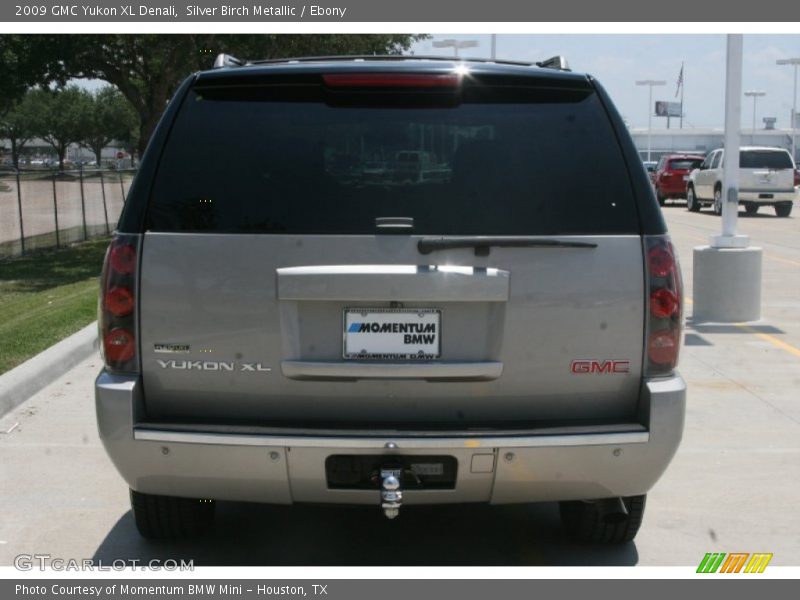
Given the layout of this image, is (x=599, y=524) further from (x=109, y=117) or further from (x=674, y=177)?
(x=109, y=117)

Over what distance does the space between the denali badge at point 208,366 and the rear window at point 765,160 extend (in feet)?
102

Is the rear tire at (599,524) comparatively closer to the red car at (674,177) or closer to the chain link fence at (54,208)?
the chain link fence at (54,208)

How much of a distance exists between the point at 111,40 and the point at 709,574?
835 inches

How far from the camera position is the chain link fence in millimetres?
22656

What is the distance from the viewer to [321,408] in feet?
14.5

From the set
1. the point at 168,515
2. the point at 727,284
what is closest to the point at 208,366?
the point at 168,515

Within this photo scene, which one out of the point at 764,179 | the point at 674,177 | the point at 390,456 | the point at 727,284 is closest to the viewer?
the point at 390,456

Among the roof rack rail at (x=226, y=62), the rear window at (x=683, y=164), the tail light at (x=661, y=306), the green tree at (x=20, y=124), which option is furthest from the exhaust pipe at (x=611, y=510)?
the green tree at (x=20, y=124)

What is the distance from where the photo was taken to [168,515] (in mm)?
5074

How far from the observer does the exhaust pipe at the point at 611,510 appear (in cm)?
502

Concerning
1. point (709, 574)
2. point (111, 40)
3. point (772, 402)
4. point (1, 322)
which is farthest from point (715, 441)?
point (111, 40)

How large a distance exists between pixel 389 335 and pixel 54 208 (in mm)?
21968

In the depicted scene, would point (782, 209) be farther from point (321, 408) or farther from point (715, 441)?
point (321, 408)

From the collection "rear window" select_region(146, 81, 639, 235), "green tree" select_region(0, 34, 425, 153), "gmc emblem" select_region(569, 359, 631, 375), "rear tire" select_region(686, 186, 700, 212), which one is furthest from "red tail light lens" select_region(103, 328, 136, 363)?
"rear tire" select_region(686, 186, 700, 212)
